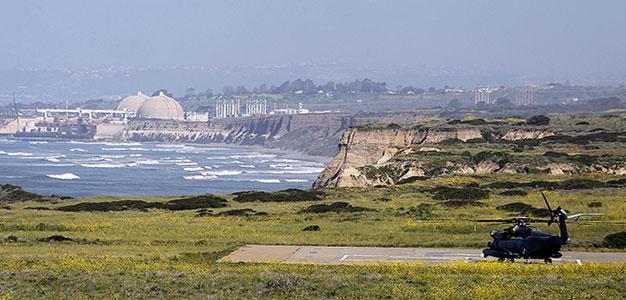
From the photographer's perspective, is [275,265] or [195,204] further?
[195,204]

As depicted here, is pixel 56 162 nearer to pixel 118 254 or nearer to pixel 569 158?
pixel 569 158

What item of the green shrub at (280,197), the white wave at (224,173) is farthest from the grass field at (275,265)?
the white wave at (224,173)

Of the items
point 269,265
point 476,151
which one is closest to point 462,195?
point 269,265

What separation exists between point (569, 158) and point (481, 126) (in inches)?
1488

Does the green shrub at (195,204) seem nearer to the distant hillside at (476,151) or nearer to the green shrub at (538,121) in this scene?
the distant hillside at (476,151)

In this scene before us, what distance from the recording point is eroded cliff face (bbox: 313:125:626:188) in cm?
7038

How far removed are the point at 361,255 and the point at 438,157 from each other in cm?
5446

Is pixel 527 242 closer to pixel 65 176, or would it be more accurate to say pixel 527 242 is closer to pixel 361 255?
pixel 361 255

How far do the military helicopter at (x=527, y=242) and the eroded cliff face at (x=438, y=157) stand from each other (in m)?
47.9

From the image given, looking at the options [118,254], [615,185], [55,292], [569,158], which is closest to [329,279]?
[55,292]

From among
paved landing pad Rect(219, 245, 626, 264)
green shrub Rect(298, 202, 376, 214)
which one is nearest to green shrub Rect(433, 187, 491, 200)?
green shrub Rect(298, 202, 376, 214)

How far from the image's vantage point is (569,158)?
71062mm

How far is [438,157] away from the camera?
262 ft

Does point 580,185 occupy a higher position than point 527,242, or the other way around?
point 527,242
